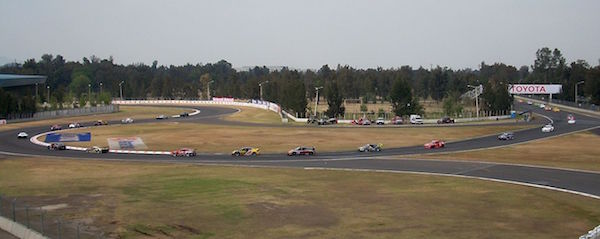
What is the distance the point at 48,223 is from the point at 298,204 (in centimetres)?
1819

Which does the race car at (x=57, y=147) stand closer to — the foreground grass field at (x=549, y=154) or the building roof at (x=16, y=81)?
the foreground grass field at (x=549, y=154)

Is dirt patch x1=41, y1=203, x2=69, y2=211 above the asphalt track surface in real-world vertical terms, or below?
below

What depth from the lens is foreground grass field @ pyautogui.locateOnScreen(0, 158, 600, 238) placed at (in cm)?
3666

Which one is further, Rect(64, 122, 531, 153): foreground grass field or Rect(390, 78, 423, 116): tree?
Rect(390, 78, 423, 116): tree

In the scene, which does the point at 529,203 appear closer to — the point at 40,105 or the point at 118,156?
the point at 118,156

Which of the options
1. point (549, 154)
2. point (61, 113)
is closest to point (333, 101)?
point (549, 154)

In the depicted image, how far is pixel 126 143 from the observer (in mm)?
95062

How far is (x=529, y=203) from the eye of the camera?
1732 inches

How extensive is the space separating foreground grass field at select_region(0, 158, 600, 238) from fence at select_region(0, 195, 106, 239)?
1028mm

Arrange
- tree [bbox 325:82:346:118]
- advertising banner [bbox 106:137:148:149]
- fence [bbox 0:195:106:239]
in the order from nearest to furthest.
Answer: fence [bbox 0:195:106:239]
advertising banner [bbox 106:137:148:149]
tree [bbox 325:82:346:118]

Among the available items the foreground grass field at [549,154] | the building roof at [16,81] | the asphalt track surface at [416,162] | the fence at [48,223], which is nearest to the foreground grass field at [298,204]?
the fence at [48,223]

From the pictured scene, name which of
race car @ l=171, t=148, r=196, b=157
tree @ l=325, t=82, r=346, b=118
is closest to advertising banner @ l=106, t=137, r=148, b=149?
race car @ l=171, t=148, r=196, b=157

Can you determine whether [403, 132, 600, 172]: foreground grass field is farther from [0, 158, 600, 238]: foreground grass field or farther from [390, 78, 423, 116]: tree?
[390, 78, 423, 116]: tree

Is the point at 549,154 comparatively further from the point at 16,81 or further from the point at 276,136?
the point at 16,81
